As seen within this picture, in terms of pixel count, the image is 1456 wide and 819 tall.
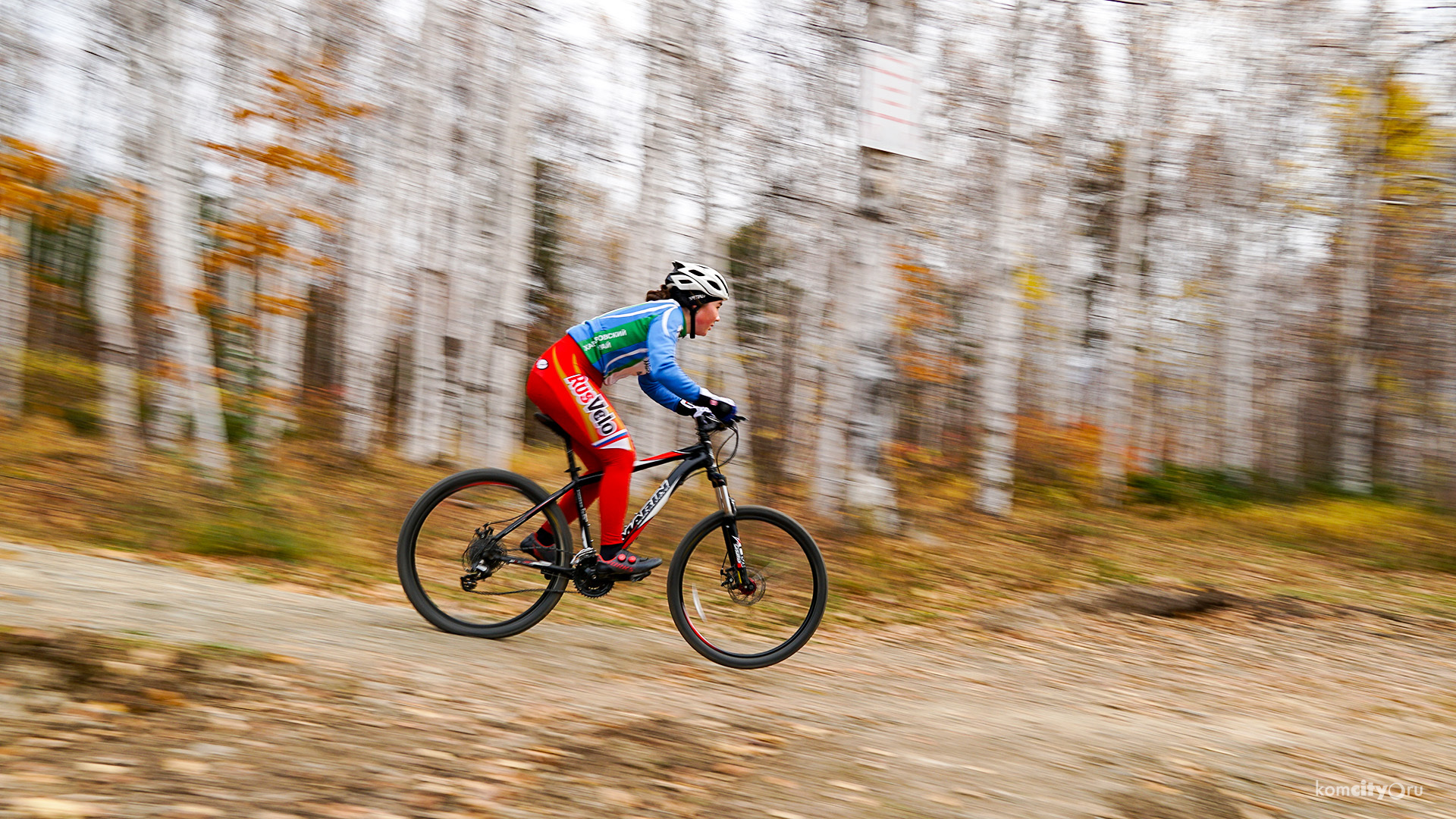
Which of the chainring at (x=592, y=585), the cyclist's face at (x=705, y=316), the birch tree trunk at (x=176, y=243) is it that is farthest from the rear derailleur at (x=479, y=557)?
the birch tree trunk at (x=176, y=243)

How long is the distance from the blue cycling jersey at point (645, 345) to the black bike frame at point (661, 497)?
1.39 feet

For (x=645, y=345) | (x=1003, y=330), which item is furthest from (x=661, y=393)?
(x=1003, y=330)

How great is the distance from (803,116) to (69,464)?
10155mm

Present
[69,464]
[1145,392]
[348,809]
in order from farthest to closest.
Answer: [1145,392] → [69,464] → [348,809]

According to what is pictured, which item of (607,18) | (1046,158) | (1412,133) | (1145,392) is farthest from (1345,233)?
(607,18)

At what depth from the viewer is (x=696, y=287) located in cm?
536

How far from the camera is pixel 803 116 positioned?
12312 mm

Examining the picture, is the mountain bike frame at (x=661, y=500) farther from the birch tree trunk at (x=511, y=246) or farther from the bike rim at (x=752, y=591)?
the birch tree trunk at (x=511, y=246)

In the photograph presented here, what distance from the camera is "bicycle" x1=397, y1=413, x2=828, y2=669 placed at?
5156mm

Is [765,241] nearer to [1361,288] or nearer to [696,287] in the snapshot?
[696,287]

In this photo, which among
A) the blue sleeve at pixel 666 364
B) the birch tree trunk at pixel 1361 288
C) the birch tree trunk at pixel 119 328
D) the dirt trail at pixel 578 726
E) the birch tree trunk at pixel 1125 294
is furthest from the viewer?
the birch tree trunk at pixel 1125 294

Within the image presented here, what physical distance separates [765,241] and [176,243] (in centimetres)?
861

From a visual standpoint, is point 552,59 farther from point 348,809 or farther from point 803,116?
point 348,809

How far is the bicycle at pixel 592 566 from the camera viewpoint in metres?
5.16
